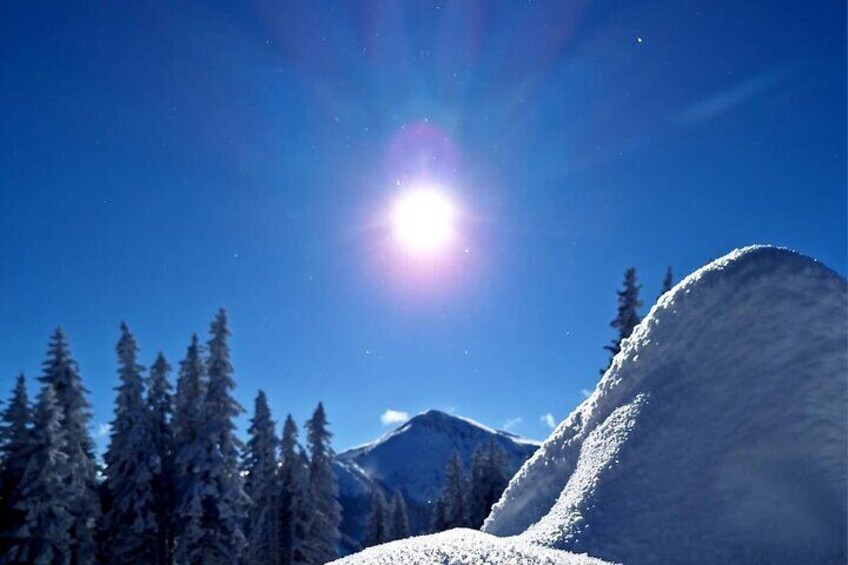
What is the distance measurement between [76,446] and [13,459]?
2.54 meters

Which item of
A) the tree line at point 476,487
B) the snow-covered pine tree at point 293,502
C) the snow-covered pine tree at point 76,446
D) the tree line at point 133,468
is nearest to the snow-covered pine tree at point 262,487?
the snow-covered pine tree at point 293,502

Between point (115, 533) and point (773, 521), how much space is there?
30.7m

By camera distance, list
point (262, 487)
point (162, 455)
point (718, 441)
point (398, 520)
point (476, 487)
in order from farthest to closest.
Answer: point (398, 520) < point (476, 487) < point (262, 487) < point (162, 455) < point (718, 441)

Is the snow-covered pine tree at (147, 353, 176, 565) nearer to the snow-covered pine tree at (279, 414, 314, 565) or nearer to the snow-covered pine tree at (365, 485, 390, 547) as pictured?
the snow-covered pine tree at (279, 414, 314, 565)

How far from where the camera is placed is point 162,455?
93.5ft

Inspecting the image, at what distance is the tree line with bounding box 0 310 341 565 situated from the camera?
23047 millimetres

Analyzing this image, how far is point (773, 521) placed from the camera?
4.74m

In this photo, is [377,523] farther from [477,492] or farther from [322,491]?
[322,491]

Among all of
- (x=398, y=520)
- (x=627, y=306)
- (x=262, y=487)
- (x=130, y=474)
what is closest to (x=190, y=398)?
(x=130, y=474)

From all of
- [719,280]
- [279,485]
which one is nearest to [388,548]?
[719,280]

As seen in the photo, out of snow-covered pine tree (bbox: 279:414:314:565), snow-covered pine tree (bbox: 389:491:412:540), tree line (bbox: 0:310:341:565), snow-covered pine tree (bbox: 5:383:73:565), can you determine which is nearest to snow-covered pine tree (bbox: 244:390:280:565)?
snow-covered pine tree (bbox: 279:414:314:565)

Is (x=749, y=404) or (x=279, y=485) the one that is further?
(x=279, y=485)

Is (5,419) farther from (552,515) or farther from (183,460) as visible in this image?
(552,515)

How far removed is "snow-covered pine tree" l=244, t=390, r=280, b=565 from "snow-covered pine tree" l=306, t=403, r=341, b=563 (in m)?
2.39
